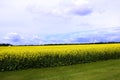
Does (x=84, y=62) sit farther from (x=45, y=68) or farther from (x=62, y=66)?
(x=45, y=68)

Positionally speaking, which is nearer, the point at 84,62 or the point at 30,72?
the point at 30,72

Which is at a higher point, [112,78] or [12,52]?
[12,52]

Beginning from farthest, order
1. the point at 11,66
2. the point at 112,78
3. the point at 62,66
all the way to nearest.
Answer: the point at 62,66 < the point at 11,66 < the point at 112,78

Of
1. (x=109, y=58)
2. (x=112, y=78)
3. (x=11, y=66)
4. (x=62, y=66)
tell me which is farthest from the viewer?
(x=109, y=58)

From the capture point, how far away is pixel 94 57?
27719 millimetres

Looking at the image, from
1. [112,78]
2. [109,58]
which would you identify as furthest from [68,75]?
[109,58]

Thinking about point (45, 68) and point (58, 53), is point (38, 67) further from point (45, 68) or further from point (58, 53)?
point (58, 53)

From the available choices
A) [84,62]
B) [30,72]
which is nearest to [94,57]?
[84,62]

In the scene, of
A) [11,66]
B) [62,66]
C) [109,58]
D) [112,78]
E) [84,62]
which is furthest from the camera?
[109,58]

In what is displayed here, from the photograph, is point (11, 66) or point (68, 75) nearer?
point (68, 75)

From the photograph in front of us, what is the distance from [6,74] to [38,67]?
3418 millimetres

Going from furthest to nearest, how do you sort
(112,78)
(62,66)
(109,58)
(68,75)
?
(109,58) → (62,66) → (68,75) → (112,78)

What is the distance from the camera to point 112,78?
54.6 feet

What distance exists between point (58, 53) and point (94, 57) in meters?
4.44
